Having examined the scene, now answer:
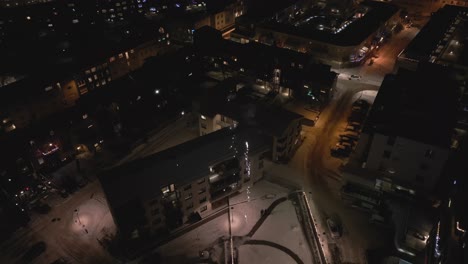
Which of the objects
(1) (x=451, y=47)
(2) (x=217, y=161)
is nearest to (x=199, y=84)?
(2) (x=217, y=161)

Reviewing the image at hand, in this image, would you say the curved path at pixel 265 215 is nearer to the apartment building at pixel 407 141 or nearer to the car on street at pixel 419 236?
the apartment building at pixel 407 141

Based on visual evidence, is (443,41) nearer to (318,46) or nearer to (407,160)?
(318,46)

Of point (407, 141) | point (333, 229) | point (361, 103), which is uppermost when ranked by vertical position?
point (407, 141)

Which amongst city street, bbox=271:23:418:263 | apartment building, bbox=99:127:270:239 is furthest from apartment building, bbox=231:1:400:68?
apartment building, bbox=99:127:270:239

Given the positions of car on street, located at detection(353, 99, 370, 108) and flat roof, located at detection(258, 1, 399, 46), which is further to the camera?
flat roof, located at detection(258, 1, 399, 46)

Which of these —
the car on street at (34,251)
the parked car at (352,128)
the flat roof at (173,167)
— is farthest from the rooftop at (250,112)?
the car on street at (34,251)

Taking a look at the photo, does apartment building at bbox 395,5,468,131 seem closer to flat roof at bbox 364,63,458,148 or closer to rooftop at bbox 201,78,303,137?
flat roof at bbox 364,63,458,148

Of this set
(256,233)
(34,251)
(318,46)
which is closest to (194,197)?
(256,233)

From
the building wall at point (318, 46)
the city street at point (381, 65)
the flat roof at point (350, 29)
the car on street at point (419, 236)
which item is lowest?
the city street at point (381, 65)

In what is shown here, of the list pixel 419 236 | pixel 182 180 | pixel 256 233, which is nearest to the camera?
pixel 419 236
